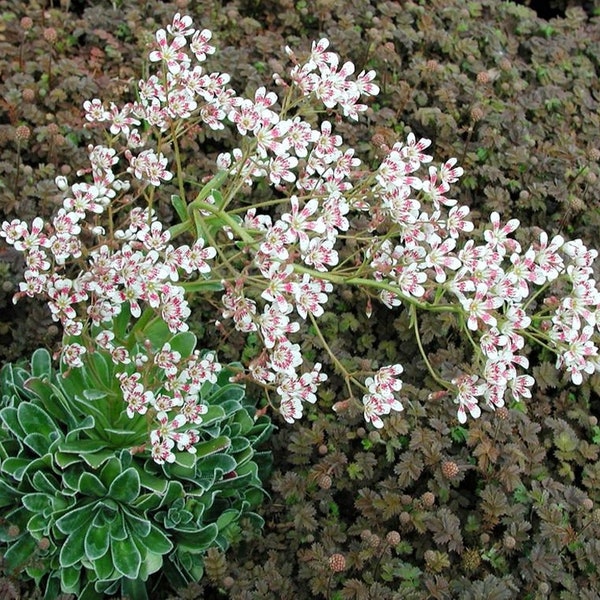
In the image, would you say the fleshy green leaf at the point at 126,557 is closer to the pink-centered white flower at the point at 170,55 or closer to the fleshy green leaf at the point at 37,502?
the fleshy green leaf at the point at 37,502

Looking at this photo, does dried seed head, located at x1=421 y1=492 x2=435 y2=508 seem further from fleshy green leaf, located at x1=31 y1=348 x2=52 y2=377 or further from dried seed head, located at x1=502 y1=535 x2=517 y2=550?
fleshy green leaf, located at x1=31 y1=348 x2=52 y2=377

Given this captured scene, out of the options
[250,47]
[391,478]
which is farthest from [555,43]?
[391,478]

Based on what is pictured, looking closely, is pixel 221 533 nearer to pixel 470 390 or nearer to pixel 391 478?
pixel 391 478

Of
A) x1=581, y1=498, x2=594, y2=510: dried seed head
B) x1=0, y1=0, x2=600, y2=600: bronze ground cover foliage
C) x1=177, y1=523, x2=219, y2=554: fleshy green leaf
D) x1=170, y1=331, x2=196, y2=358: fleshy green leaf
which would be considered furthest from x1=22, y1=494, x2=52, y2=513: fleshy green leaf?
x1=581, y1=498, x2=594, y2=510: dried seed head

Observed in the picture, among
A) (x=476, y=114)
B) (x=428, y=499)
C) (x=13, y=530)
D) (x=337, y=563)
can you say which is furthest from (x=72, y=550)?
(x=476, y=114)

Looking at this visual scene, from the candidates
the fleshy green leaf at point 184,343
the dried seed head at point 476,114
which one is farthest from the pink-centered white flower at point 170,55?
the dried seed head at point 476,114

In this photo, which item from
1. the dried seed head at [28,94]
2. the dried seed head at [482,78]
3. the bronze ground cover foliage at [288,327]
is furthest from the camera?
the dried seed head at [482,78]

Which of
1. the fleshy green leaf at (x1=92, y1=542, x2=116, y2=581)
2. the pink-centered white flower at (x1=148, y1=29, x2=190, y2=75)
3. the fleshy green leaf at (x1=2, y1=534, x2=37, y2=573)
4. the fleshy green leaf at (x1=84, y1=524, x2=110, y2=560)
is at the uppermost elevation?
the pink-centered white flower at (x1=148, y1=29, x2=190, y2=75)

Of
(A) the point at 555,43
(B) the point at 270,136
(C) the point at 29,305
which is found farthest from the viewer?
(A) the point at 555,43
